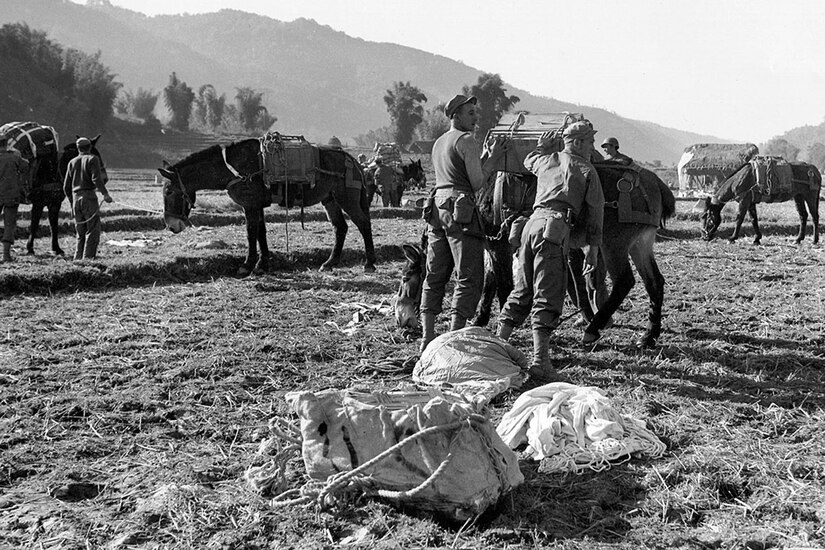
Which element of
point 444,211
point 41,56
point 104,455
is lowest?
point 104,455

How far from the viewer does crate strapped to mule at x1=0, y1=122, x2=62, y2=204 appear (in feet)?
41.8

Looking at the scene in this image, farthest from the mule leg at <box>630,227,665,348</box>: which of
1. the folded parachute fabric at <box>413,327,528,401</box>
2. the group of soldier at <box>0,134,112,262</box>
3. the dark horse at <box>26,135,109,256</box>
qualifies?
the dark horse at <box>26,135,109,256</box>

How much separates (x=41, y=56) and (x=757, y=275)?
241 feet

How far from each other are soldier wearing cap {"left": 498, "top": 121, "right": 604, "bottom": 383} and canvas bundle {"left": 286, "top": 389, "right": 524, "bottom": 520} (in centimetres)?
226

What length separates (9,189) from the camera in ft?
38.5

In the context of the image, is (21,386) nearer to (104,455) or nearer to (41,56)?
(104,455)

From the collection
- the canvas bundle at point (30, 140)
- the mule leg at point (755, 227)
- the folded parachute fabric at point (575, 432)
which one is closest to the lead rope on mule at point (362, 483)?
the folded parachute fabric at point (575, 432)

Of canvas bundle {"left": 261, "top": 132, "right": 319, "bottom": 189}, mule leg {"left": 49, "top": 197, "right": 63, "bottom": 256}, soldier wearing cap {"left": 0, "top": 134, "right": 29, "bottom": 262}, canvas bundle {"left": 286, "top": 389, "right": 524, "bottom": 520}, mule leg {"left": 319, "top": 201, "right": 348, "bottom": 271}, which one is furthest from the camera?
mule leg {"left": 49, "top": 197, "right": 63, "bottom": 256}

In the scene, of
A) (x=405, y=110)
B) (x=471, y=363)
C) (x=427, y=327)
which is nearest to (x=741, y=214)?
(x=427, y=327)

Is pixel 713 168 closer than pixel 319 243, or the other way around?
pixel 319 243

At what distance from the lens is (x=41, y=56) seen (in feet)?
228

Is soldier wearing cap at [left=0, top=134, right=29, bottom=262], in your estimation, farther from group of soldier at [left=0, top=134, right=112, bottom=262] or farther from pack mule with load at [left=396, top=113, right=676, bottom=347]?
pack mule with load at [left=396, top=113, right=676, bottom=347]

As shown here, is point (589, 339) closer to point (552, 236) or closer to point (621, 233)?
point (621, 233)

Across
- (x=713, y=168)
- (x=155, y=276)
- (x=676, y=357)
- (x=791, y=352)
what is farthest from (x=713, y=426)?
(x=713, y=168)
